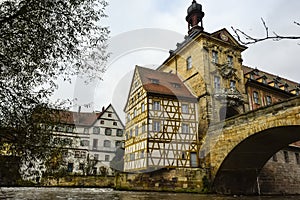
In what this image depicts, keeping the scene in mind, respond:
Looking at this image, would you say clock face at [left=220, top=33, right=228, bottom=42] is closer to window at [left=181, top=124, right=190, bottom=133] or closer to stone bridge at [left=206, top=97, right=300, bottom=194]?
window at [left=181, top=124, right=190, bottom=133]

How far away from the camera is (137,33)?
16188 millimetres

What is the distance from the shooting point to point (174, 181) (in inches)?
634

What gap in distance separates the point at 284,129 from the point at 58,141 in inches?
433

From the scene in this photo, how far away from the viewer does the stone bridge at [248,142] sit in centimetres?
1252

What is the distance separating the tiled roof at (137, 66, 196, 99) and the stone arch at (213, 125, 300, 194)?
236 inches

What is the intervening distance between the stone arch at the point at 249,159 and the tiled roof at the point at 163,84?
600 centimetres

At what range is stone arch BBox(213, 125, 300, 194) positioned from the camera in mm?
13930

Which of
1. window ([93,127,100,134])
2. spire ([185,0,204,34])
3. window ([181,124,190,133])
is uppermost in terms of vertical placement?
spire ([185,0,204,34])

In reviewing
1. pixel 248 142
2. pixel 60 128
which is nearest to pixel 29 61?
pixel 60 128

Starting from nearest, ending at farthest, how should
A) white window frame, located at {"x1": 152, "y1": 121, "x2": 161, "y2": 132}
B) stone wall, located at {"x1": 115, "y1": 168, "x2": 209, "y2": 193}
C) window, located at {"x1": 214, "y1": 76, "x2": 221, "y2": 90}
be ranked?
stone wall, located at {"x1": 115, "y1": 168, "x2": 209, "y2": 193}, white window frame, located at {"x1": 152, "y1": 121, "x2": 161, "y2": 132}, window, located at {"x1": 214, "y1": 76, "x2": 221, "y2": 90}

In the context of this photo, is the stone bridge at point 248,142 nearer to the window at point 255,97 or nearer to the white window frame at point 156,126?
the white window frame at point 156,126

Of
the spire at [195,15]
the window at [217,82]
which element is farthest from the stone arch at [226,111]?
the spire at [195,15]

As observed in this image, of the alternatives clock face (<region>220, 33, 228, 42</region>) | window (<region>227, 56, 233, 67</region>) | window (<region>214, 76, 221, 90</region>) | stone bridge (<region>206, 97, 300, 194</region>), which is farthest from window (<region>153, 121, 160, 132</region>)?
clock face (<region>220, 33, 228, 42</region>)

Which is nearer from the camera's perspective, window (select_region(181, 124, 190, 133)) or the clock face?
window (select_region(181, 124, 190, 133))
